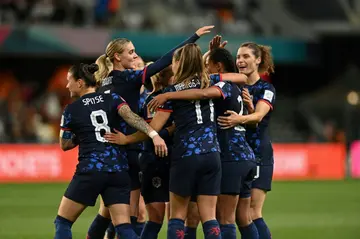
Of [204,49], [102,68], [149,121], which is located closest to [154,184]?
[149,121]

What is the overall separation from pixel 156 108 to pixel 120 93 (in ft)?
2.44

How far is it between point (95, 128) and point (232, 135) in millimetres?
1337

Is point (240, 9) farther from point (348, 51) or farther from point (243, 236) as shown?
point (243, 236)

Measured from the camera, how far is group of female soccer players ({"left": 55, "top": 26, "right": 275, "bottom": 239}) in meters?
8.28

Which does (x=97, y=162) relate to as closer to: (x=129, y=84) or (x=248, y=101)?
(x=129, y=84)

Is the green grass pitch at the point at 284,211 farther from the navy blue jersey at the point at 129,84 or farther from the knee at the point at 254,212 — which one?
the navy blue jersey at the point at 129,84

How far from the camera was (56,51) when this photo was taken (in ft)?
86.5

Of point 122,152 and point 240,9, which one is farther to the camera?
point 240,9

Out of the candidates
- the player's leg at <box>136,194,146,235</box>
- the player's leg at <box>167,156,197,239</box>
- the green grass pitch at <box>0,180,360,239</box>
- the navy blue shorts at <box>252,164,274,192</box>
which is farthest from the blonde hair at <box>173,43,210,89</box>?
the green grass pitch at <box>0,180,360,239</box>

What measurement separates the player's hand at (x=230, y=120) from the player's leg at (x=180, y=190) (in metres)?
0.66

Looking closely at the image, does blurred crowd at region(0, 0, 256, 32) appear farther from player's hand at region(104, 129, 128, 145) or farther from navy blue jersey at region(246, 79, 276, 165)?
player's hand at region(104, 129, 128, 145)

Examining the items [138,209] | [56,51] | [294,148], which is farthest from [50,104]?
[138,209]

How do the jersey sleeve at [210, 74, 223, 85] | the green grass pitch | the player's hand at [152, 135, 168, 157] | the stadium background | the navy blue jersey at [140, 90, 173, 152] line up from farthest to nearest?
the stadium background
the green grass pitch
the navy blue jersey at [140, 90, 173, 152]
the jersey sleeve at [210, 74, 223, 85]
the player's hand at [152, 135, 168, 157]

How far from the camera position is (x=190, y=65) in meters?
8.27
